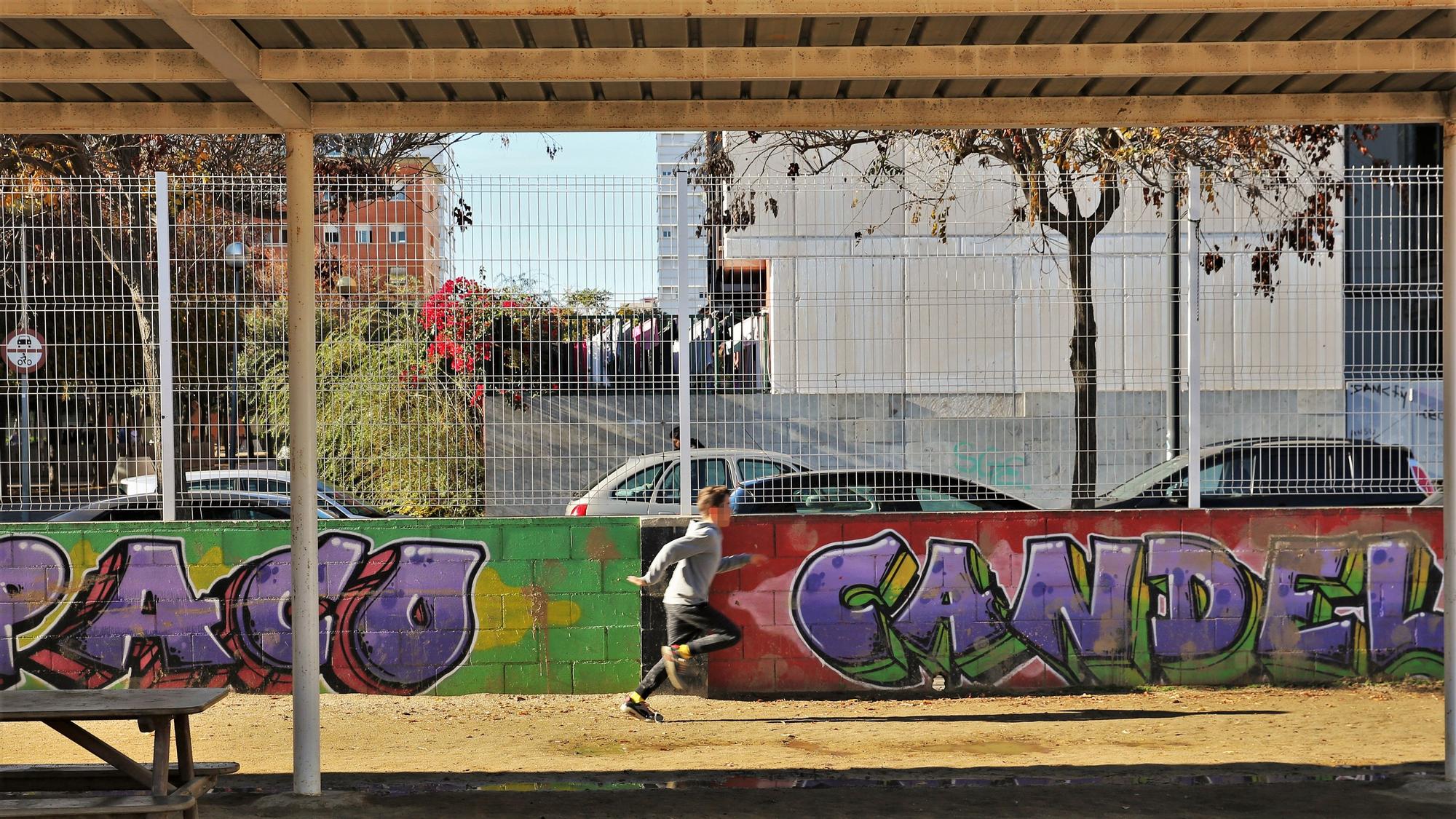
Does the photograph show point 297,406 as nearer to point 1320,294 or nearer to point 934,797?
point 934,797

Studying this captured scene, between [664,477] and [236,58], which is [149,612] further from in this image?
[236,58]

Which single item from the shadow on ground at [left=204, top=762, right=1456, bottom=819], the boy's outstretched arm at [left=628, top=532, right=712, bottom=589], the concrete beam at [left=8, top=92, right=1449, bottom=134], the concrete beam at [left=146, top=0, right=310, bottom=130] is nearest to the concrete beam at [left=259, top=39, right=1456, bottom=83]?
the concrete beam at [left=146, top=0, right=310, bottom=130]

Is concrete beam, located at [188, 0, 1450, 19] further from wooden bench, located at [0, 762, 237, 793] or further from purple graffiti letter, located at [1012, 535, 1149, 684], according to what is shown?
purple graffiti letter, located at [1012, 535, 1149, 684]

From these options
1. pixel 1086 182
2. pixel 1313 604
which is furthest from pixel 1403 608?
pixel 1086 182

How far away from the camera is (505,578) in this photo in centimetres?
942

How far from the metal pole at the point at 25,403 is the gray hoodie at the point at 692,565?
14.4ft

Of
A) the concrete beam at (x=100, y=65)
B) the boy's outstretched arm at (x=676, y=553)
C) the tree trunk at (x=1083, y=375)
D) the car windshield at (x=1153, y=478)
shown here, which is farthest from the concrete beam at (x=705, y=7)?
the car windshield at (x=1153, y=478)

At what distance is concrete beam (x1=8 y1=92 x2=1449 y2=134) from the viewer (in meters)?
6.53

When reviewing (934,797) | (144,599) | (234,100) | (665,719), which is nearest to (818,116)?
(234,100)

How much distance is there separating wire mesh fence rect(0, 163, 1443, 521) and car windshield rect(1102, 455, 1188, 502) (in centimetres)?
8

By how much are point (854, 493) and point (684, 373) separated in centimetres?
150

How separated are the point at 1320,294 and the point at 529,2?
6.39 meters

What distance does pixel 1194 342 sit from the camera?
9570 mm

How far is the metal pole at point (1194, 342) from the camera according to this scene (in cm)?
949
